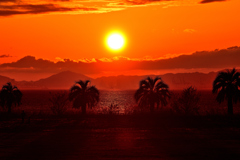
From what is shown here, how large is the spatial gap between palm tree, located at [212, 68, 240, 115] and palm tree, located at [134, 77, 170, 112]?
22.5ft

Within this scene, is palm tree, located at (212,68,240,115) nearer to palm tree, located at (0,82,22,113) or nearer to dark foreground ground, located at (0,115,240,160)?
dark foreground ground, located at (0,115,240,160)

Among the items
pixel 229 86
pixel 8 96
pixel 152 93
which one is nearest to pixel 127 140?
pixel 152 93

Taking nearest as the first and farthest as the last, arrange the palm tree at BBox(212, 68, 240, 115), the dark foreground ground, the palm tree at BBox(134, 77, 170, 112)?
the dark foreground ground
the palm tree at BBox(212, 68, 240, 115)
the palm tree at BBox(134, 77, 170, 112)

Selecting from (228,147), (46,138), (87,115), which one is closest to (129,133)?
(46,138)

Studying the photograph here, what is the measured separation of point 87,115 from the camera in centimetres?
4647

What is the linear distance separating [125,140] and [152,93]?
22377 mm

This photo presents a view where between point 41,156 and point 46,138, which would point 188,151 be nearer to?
point 41,156

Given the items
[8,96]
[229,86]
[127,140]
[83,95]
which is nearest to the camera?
[127,140]

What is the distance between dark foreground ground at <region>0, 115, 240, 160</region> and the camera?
21062 mm

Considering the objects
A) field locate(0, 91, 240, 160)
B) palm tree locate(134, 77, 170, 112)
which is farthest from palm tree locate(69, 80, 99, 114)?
field locate(0, 91, 240, 160)

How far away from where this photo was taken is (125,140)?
26422 millimetres

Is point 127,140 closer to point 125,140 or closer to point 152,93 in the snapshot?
point 125,140

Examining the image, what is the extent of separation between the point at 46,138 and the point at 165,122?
50.7 feet

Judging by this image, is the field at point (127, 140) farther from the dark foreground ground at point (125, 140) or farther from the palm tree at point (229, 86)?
the palm tree at point (229, 86)
